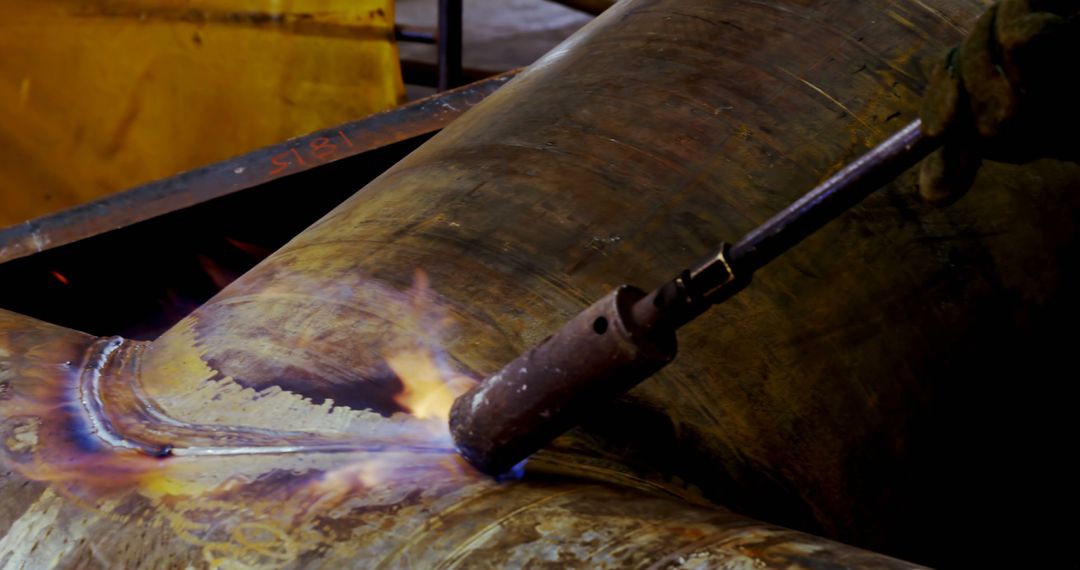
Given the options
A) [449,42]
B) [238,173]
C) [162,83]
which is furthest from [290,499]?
[162,83]

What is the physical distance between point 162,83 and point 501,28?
2.70 metres

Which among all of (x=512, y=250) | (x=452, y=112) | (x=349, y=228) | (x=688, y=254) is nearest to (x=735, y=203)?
(x=688, y=254)

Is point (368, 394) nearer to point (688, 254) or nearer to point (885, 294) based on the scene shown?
point (688, 254)

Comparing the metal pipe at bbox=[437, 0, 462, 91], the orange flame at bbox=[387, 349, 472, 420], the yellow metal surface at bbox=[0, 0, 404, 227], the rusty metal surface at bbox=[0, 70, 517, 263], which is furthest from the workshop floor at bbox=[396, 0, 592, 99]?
the orange flame at bbox=[387, 349, 472, 420]

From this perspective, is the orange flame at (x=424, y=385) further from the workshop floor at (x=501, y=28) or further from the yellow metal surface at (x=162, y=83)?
the workshop floor at (x=501, y=28)

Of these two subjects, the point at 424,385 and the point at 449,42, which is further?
the point at 449,42

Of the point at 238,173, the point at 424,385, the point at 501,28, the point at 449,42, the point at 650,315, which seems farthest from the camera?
the point at 501,28

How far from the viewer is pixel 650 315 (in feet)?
2.91

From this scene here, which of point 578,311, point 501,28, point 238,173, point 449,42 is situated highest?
point 578,311

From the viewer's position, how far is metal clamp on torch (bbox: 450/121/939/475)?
0.88 m

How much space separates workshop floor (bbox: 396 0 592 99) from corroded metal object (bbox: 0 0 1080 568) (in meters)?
3.90

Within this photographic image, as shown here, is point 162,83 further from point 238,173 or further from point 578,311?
point 578,311

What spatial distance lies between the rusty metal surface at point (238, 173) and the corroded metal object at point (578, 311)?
99 cm

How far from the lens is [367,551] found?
861 mm
